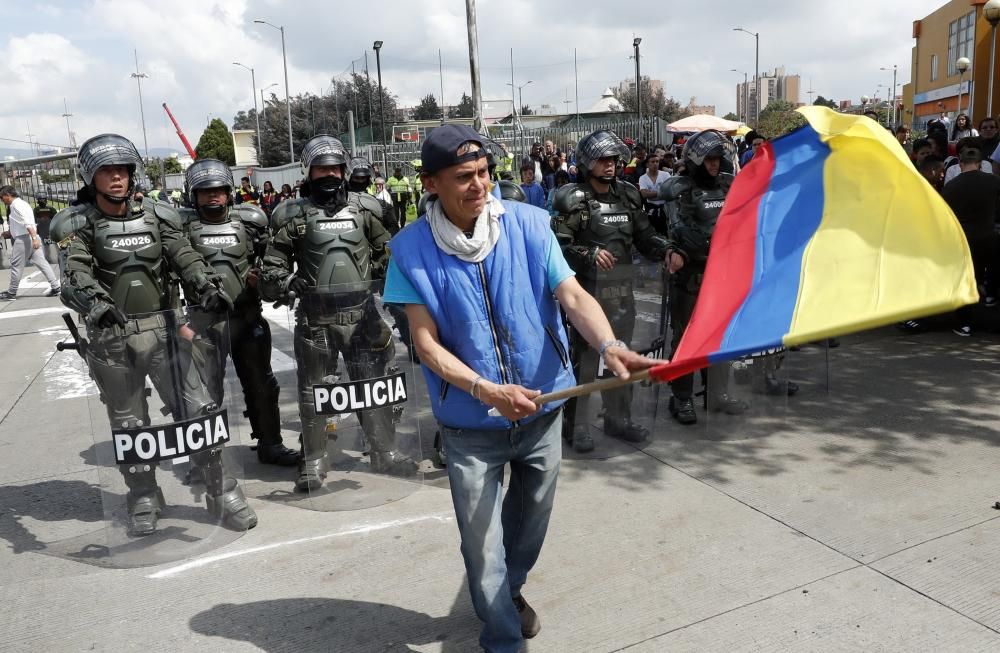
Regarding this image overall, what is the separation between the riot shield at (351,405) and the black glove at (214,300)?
447mm

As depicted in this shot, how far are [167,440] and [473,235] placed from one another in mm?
2292

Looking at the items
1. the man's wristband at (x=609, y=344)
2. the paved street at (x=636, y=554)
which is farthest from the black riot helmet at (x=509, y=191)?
the man's wristband at (x=609, y=344)

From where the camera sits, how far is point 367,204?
510cm

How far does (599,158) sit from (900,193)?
9.58 ft

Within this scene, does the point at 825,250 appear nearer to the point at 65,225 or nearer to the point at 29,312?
the point at 65,225

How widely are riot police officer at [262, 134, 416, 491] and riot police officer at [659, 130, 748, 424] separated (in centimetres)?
215

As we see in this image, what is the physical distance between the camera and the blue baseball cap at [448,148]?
105 inches

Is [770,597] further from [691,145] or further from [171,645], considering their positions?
[691,145]

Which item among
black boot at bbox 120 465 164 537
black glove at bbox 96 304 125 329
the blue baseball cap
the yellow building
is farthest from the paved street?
the yellow building

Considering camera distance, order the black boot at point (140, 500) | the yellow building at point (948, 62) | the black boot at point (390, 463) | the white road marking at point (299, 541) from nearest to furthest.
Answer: the white road marking at point (299, 541)
the black boot at point (140, 500)
the black boot at point (390, 463)
the yellow building at point (948, 62)

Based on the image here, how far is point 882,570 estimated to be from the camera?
11.8 ft

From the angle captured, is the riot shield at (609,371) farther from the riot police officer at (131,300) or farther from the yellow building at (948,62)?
the yellow building at (948,62)

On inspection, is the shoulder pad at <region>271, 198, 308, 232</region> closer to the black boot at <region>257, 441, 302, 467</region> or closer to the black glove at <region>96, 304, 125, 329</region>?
the black glove at <region>96, 304, 125, 329</region>

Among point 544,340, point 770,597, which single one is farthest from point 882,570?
point 544,340
